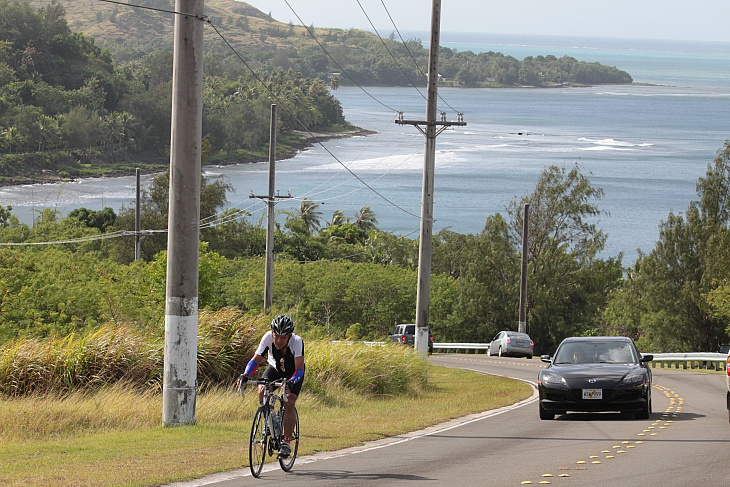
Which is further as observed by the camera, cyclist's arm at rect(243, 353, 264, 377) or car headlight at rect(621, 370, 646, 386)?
car headlight at rect(621, 370, 646, 386)

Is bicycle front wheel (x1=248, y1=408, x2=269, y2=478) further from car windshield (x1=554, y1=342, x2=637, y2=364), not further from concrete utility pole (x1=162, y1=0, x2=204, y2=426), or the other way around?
car windshield (x1=554, y1=342, x2=637, y2=364)

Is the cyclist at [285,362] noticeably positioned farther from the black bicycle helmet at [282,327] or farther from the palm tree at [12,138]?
the palm tree at [12,138]

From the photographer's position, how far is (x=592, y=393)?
50.4ft

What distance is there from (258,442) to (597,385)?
A: 7.17m

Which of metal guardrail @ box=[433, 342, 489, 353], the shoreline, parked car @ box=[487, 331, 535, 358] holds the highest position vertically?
the shoreline

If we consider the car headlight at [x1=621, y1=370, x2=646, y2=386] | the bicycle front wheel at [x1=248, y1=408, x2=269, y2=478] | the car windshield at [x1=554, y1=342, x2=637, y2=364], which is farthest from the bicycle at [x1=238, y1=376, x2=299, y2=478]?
the car windshield at [x1=554, y1=342, x2=637, y2=364]

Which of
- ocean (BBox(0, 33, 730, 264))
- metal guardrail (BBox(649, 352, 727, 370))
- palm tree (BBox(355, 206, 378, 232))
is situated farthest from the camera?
ocean (BBox(0, 33, 730, 264))

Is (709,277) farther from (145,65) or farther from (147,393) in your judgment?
(145,65)

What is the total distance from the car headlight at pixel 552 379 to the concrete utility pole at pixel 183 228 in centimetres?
560

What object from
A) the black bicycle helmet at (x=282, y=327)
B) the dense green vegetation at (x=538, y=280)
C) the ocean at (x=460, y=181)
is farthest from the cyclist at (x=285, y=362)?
the ocean at (x=460, y=181)

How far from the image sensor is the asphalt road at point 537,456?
32.6ft

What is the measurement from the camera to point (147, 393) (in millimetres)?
16297

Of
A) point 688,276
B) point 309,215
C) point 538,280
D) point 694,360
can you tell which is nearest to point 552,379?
point 694,360

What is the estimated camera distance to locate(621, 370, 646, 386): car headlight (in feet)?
50.3
